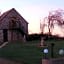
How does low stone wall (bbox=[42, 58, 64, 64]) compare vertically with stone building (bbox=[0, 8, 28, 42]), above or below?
below

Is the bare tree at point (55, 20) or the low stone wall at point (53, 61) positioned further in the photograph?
the bare tree at point (55, 20)

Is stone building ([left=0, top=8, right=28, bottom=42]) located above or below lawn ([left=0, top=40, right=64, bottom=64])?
above

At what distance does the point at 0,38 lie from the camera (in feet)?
133

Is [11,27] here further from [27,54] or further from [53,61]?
[53,61]

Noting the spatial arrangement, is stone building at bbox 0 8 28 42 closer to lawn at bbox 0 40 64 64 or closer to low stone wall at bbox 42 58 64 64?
lawn at bbox 0 40 64 64

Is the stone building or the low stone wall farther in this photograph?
the stone building

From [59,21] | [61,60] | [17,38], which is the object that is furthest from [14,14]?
[61,60]

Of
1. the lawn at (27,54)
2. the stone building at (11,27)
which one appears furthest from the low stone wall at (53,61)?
the stone building at (11,27)

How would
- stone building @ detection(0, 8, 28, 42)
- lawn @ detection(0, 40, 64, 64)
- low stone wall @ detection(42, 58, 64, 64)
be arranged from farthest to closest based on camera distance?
stone building @ detection(0, 8, 28, 42) → lawn @ detection(0, 40, 64, 64) → low stone wall @ detection(42, 58, 64, 64)

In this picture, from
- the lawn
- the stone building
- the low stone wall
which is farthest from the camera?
the stone building

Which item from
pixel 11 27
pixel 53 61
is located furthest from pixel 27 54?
pixel 11 27

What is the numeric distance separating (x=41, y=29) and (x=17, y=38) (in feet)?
16.7

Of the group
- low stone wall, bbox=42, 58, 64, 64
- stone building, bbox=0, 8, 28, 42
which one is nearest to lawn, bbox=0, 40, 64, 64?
low stone wall, bbox=42, 58, 64, 64

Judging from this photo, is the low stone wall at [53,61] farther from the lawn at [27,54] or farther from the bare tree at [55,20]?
the bare tree at [55,20]
